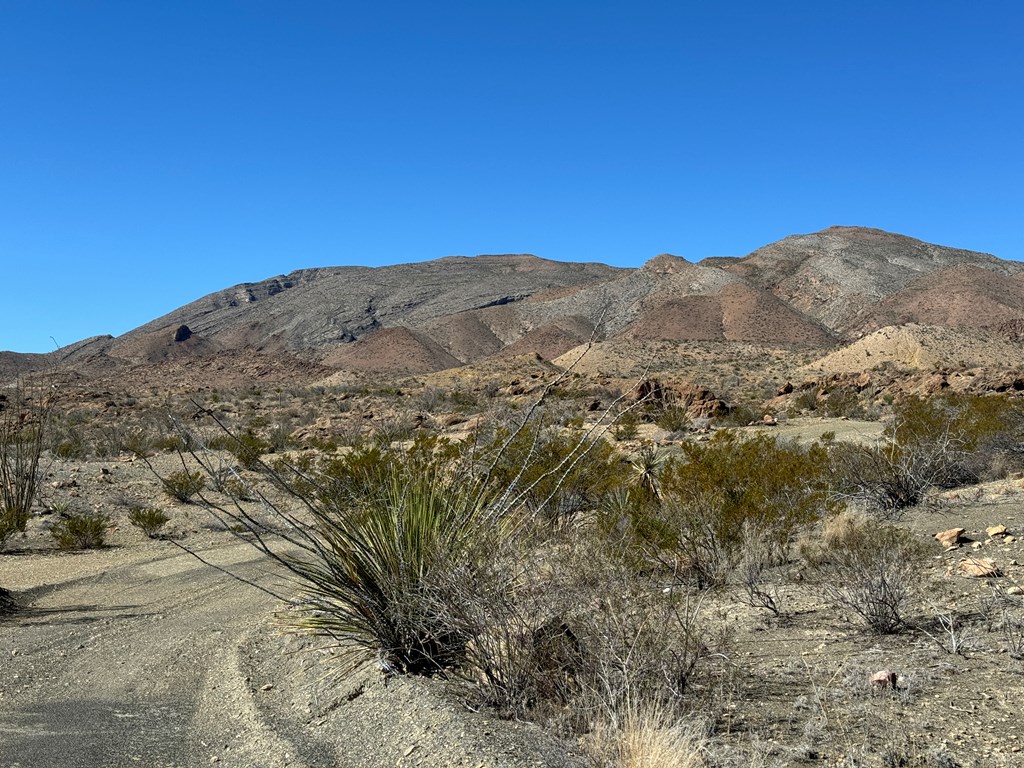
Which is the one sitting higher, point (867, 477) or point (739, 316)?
point (739, 316)

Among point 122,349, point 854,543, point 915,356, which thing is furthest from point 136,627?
point 122,349

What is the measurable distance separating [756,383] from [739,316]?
41.3m

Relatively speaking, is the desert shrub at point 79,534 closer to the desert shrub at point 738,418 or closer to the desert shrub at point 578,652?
the desert shrub at point 578,652

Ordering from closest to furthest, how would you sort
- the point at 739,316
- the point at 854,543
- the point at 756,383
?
the point at 854,543, the point at 756,383, the point at 739,316

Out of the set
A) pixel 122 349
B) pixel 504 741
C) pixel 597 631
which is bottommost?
pixel 504 741

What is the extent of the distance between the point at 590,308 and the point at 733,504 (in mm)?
98816

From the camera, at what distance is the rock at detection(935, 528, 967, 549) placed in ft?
28.0

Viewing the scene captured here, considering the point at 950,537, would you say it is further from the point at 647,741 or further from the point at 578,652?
the point at 647,741

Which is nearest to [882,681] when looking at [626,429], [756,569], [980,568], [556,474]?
[756,569]

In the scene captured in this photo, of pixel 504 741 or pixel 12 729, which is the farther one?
pixel 12 729

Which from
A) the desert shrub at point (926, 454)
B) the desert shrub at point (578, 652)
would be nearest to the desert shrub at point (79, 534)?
the desert shrub at point (578, 652)

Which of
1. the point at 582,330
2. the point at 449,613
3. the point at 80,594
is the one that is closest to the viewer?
→ the point at 449,613

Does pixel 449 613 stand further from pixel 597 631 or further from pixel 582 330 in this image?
pixel 582 330

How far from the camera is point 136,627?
778 centimetres
